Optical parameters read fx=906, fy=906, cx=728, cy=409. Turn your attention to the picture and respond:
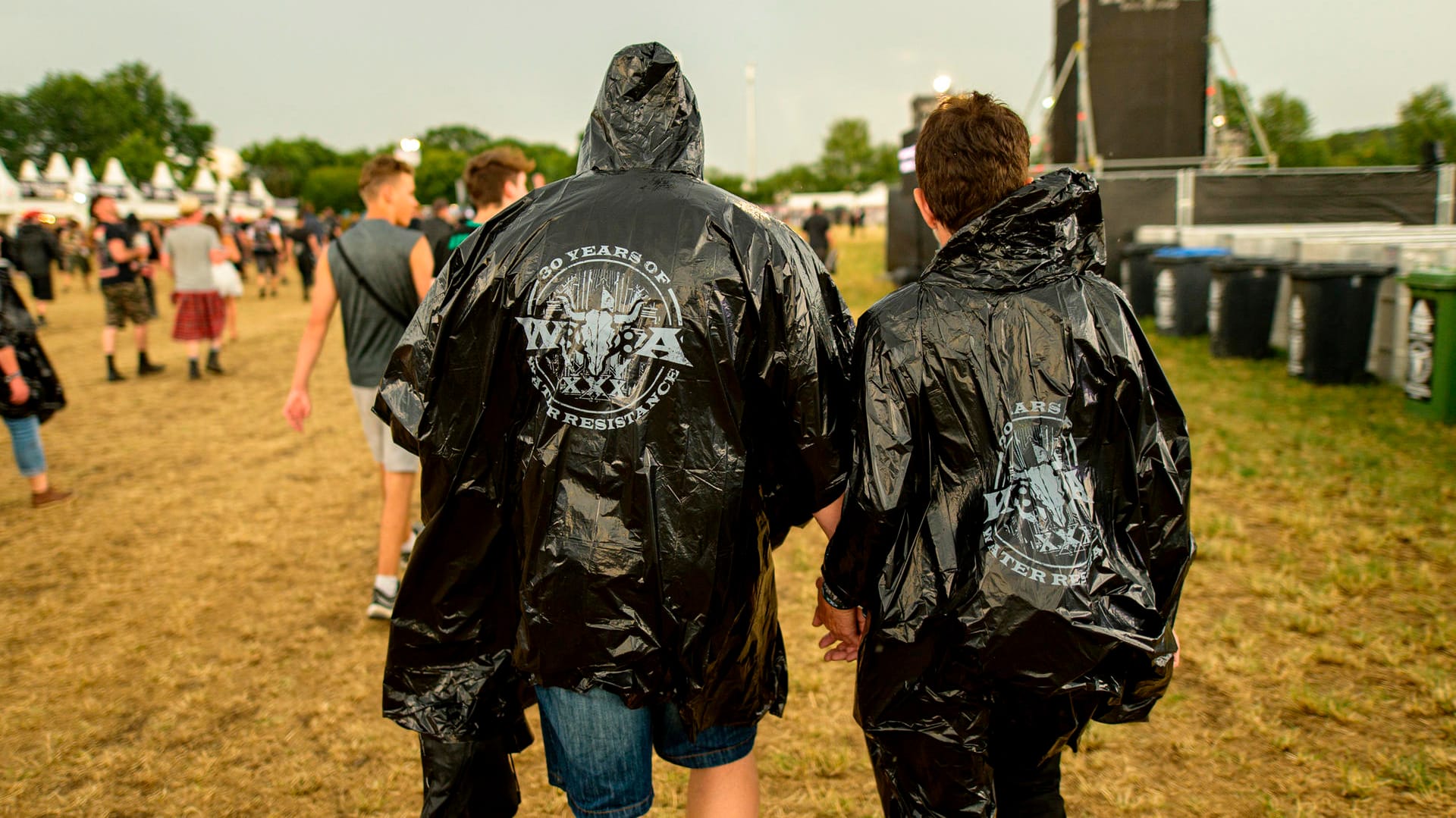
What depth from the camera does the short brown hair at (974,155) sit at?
1780mm

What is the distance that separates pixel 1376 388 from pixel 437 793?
849 cm

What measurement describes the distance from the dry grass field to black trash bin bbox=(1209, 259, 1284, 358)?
8.05 feet

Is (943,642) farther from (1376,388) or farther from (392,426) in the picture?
(1376,388)

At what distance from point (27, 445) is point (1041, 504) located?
6549 millimetres

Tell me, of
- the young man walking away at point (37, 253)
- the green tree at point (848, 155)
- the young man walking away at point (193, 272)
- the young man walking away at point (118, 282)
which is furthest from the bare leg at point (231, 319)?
the green tree at point (848, 155)

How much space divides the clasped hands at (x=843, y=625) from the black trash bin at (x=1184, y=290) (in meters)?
10.2

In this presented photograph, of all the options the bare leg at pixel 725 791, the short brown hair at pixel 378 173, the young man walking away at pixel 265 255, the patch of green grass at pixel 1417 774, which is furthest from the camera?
the young man walking away at pixel 265 255

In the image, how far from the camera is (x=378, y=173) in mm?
4191

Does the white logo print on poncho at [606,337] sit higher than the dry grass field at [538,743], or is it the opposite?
the white logo print on poncho at [606,337]

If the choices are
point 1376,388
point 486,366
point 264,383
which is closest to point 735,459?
point 486,366

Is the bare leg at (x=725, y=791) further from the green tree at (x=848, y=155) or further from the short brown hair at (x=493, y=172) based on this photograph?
the green tree at (x=848, y=155)

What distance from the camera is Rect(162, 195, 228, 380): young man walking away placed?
956 cm

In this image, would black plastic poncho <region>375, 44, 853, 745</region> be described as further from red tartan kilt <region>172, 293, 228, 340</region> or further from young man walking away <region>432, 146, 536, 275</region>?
red tartan kilt <region>172, 293, 228, 340</region>

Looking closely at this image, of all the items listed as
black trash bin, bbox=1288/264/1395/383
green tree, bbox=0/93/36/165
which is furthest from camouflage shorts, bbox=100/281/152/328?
green tree, bbox=0/93/36/165
